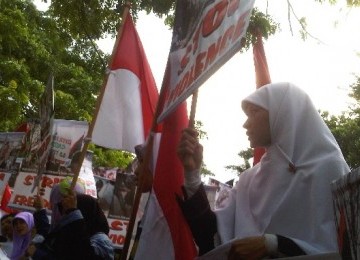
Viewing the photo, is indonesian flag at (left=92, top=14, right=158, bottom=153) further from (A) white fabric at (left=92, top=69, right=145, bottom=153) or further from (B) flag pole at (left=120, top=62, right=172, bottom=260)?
(B) flag pole at (left=120, top=62, right=172, bottom=260)

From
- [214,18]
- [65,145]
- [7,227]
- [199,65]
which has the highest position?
[214,18]

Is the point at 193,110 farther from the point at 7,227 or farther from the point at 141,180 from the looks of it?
the point at 7,227

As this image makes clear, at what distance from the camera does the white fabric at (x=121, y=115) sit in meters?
4.31

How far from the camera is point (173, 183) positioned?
322 cm

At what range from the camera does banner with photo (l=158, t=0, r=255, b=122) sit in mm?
2232

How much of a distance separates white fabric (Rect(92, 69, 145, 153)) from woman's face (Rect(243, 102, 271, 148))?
1.85 metres

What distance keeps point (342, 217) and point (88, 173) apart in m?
5.23

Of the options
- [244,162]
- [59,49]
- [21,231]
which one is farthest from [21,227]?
[244,162]

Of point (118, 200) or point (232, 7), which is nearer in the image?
point (232, 7)

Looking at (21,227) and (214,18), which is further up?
(214,18)

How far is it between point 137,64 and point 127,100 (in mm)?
330

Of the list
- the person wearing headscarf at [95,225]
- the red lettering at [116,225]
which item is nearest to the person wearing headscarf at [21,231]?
the red lettering at [116,225]

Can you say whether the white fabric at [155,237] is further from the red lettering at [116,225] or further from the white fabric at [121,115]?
the red lettering at [116,225]

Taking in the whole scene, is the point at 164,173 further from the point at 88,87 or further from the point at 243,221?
the point at 88,87
